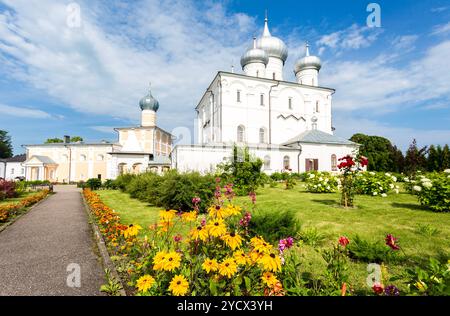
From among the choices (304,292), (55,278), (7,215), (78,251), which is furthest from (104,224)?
(304,292)

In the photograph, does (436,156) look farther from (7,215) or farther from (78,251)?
(7,215)

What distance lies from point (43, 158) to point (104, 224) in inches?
1609

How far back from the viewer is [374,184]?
11414 millimetres

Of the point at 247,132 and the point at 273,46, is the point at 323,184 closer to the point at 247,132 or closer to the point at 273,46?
the point at 247,132

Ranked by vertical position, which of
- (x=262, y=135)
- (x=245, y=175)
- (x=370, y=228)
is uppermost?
(x=262, y=135)

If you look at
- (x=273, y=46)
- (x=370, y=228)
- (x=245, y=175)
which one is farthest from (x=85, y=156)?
(x=370, y=228)

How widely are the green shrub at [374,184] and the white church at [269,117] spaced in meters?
13.2

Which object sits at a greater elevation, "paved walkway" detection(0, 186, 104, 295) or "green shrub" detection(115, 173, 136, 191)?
"green shrub" detection(115, 173, 136, 191)

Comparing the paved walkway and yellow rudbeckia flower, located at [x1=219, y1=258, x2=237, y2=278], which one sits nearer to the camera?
yellow rudbeckia flower, located at [x1=219, y1=258, x2=237, y2=278]

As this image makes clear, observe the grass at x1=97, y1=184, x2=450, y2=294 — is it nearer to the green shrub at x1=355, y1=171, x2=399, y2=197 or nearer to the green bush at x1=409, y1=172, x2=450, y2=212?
the green bush at x1=409, y1=172, x2=450, y2=212

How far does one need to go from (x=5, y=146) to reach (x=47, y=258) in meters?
80.1

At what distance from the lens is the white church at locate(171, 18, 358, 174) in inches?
1064

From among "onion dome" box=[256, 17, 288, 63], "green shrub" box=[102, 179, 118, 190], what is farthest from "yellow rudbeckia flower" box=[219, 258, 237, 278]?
"onion dome" box=[256, 17, 288, 63]
